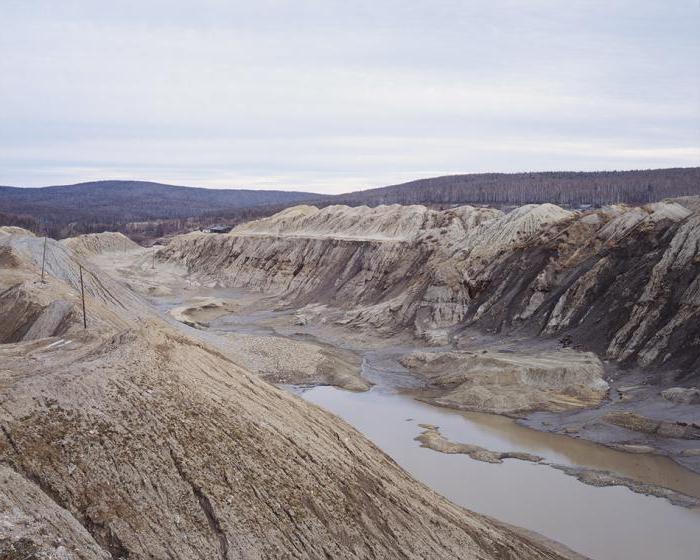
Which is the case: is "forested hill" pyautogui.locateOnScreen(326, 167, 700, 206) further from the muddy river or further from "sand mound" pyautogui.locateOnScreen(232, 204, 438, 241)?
the muddy river

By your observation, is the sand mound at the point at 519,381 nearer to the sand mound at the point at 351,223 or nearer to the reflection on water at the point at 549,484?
the reflection on water at the point at 549,484

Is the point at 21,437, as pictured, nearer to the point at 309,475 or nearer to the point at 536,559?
the point at 309,475

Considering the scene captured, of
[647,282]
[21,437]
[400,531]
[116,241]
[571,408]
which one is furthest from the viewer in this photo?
[116,241]

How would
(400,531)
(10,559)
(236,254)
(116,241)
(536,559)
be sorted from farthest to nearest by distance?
1. (116,241)
2. (236,254)
3. (536,559)
4. (400,531)
5. (10,559)

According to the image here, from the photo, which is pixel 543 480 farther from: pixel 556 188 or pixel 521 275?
pixel 556 188

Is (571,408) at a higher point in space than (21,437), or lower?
lower

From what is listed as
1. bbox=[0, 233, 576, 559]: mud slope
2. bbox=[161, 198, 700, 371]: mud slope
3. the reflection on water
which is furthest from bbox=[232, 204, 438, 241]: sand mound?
bbox=[0, 233, 576, 559]: mud slope

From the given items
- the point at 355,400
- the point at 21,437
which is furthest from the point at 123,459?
the point at 355,400
